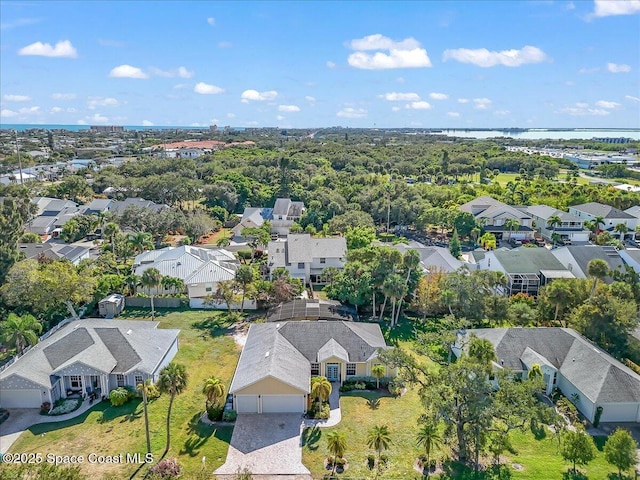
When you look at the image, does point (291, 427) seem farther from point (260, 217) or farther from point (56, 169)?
point (56, 169)

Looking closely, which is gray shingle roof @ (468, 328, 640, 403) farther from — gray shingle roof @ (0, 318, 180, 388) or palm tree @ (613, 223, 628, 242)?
palm tree @ (613, 223, 628, 242)

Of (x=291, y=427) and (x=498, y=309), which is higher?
(x=498, y=309)

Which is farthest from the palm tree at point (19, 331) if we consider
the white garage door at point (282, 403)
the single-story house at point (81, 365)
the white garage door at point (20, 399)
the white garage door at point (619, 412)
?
the white garage door at point (619, 412)

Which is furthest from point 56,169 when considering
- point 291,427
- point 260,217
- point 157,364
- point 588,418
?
point 588,418

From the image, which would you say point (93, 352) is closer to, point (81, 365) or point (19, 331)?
point (81, 365)

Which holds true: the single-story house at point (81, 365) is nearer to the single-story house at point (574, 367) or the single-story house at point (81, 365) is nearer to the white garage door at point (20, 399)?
the white garage door at point (20, 399)

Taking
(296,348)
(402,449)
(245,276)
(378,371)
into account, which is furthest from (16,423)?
(402,449)
